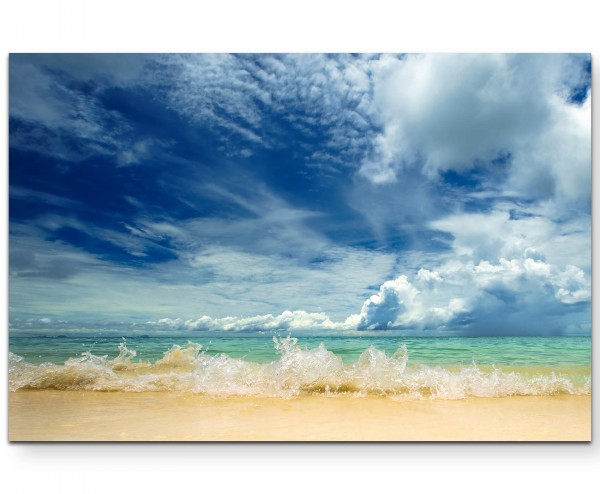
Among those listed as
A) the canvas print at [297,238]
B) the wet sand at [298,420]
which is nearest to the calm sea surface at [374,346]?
the canvas print at [297,238]

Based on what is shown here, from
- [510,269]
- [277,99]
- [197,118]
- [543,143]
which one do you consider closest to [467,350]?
[510,269]

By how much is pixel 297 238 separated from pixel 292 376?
73 centimetres

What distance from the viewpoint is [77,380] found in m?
2.44

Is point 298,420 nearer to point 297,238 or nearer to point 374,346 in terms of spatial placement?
point 374,346

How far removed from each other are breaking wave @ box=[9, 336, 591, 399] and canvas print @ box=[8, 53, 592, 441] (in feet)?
0.04

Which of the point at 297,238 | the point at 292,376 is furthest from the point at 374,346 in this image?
the point at 297,238

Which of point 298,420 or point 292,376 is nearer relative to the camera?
point 298,420

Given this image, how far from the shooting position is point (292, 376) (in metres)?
2.47

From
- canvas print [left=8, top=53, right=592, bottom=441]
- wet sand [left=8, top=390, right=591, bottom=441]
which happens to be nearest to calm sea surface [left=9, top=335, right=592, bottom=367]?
canvas print [left=8, top=53, right=592, bottom=441]

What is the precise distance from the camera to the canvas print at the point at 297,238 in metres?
2.37

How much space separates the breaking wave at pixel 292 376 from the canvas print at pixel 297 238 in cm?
1

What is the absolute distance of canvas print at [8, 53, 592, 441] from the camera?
2.37 m
